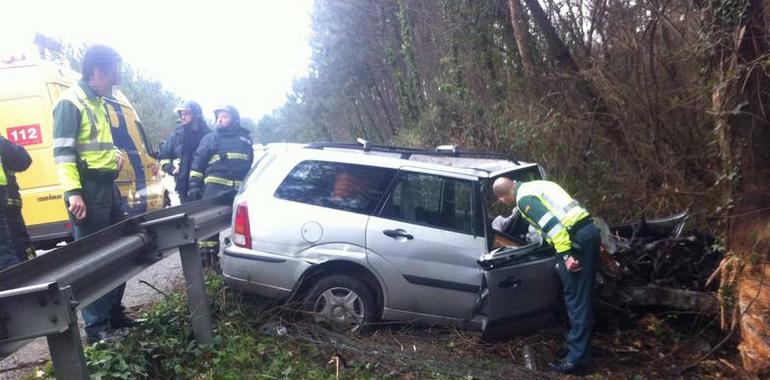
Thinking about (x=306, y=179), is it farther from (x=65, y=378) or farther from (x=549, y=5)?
(x=549, y=5)

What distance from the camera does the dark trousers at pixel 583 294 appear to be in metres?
4.35

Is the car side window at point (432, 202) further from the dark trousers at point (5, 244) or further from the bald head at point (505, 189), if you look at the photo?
the dark trousers at point (5, 244)

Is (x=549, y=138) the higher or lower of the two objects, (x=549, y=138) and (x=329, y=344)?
the higher

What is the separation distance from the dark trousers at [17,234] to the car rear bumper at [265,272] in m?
1.61

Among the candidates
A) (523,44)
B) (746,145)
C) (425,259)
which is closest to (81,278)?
(425,259)

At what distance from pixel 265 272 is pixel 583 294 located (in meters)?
2.51

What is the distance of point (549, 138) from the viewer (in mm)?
8977

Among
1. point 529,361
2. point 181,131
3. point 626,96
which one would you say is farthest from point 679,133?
point 181,131

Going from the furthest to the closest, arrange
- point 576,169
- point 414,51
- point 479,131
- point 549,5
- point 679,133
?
point 414,51 < point 479,131 < point 549,5 < point 576,169 < point 679,133

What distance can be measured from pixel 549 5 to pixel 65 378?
31.6 ft

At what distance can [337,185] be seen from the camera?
4.67 metres

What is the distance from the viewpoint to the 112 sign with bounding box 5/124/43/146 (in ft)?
20.9

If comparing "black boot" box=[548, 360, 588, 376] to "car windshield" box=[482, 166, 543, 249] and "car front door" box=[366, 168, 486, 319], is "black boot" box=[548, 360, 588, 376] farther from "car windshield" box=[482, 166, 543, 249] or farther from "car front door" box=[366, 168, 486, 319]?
"car windshield" box=[482, 166, 543, 249]

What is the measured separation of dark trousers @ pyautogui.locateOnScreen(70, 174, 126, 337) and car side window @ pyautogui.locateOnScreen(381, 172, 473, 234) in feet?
6.77
